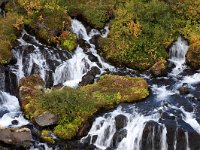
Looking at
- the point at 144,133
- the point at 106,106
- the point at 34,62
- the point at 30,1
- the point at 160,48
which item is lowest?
the point at 144,133

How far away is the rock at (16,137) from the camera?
25.6 meters

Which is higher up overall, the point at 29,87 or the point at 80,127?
the point at 29,87

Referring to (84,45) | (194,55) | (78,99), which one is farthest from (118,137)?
(84,45)

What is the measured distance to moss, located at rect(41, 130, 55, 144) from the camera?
2612cm

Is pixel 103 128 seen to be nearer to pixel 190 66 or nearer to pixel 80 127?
pixel 80 127

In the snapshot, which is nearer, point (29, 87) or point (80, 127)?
point (80, 127)

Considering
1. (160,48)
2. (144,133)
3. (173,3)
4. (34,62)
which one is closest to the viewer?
(144,133)

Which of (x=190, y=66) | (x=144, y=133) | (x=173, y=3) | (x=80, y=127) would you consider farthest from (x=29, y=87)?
(x=173, y=3)

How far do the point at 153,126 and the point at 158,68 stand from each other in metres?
7.48

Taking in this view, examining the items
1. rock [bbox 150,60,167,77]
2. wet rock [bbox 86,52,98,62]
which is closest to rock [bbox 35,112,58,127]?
wet rock [bbox 86,52,98,62]

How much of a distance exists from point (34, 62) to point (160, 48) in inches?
366

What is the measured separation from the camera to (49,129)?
1057 inches

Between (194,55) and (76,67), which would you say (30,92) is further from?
(194,55)

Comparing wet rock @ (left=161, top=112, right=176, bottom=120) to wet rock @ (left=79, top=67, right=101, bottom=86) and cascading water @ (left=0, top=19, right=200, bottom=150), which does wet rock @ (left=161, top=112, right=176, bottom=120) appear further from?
wet rock @ (left=79, top=67, right=101, bottom=86)
